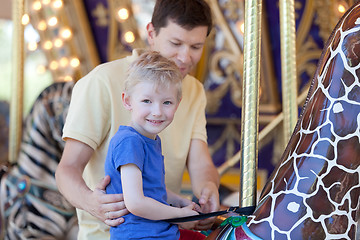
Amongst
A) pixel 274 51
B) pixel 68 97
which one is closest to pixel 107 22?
pixel 274 51

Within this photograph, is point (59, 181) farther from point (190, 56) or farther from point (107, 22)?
point (107, 22)

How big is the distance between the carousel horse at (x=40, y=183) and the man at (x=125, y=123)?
459mm

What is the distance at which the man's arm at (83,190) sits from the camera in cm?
157

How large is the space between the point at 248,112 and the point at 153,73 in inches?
10.1

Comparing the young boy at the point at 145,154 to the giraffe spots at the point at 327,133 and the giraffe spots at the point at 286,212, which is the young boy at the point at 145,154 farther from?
the giraffe spots at the point at 327,133

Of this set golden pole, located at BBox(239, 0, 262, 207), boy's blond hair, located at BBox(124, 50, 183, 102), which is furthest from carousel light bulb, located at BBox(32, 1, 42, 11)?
golden pole, located at BBox(239, 0, 262, 207)

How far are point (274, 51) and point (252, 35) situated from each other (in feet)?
9.64

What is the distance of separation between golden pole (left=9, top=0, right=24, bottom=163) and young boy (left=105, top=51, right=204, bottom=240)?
111 centimetres

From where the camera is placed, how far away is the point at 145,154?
155 centimetres

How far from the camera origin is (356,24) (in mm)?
1413

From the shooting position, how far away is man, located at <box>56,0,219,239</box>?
1.81 metres

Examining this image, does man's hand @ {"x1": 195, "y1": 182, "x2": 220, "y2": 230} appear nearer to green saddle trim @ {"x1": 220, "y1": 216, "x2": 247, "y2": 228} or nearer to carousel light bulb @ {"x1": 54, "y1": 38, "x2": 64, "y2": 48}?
green saddle trim @ {"x1": 220, "y1": 216, "x2": 247, "y2": 228}

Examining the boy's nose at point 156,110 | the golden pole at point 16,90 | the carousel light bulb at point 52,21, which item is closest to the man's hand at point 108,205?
the boy's nose at point 156,110

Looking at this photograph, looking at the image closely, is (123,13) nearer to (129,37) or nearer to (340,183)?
(129,37)
